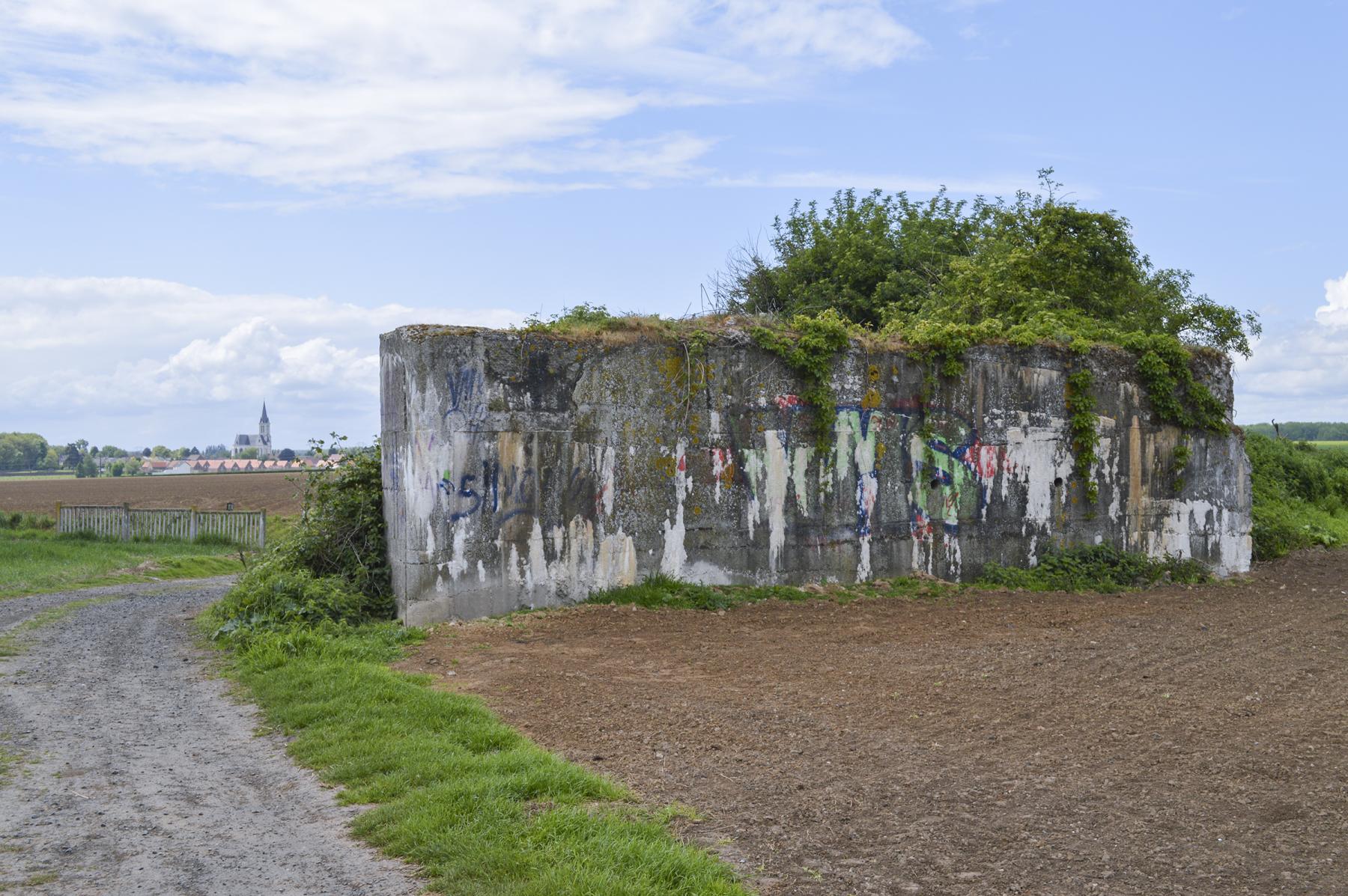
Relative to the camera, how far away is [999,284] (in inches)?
862

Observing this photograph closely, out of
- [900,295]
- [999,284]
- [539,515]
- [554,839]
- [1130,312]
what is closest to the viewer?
[554,839]

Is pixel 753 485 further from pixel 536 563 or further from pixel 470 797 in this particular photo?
pixel 470 797

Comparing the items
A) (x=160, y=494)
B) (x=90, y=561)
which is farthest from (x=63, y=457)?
(x=90, y=561)

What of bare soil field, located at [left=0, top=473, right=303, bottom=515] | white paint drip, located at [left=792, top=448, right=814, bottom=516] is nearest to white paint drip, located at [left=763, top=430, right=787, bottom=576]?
white paint drip, located at [left=792, top=448, right=814, bottom=516]

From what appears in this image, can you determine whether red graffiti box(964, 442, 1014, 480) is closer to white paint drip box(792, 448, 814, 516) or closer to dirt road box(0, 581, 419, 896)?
white paint drip box(792, 448, 814, 516)

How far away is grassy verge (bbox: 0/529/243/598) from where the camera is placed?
19.5m

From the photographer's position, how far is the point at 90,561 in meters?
22.4

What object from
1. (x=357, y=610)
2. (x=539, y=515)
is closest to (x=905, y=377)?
(x=539, y=515)

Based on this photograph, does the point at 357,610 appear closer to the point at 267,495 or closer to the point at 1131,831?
the point at 1131,831

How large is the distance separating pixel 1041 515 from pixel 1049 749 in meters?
9.22

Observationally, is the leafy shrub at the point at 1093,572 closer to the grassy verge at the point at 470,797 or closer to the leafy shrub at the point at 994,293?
the leafy shrub at the point at 994,293

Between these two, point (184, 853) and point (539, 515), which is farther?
point (539, 515)

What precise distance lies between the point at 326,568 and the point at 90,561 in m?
11.4

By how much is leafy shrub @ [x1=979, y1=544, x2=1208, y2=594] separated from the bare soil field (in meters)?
27.1
